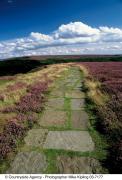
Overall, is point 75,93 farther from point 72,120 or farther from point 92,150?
point 92,150

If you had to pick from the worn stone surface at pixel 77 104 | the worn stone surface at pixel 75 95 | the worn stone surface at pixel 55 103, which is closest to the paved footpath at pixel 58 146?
the worn stone surface at pixel 77 104

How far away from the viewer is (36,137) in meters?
5.87

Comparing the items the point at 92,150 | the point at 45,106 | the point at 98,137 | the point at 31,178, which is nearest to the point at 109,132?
the point at 98,137

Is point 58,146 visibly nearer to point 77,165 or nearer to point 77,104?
point 77,165

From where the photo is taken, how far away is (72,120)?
7176 millimetres

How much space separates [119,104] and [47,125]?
3141mm

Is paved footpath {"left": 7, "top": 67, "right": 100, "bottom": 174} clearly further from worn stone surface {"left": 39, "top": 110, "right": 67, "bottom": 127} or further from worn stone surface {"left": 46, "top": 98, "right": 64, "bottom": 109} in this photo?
worn stone surface {"left": 46, "top": 98, "right": 64, "bottom": 109}

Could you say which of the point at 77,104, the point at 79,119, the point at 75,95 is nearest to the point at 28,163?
the point at 79,119

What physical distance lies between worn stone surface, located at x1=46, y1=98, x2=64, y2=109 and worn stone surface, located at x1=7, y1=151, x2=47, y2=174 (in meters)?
3.97

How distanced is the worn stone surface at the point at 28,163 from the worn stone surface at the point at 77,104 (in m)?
3.90

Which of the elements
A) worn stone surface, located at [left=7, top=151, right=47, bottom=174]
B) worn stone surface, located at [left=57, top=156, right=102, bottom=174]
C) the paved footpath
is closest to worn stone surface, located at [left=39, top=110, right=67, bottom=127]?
the paved footpath

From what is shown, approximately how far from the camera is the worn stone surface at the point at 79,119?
6.69 metres

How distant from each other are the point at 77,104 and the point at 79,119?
199 centimetres

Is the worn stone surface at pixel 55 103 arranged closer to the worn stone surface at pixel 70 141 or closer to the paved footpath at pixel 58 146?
the paved footpath at pixel 58 146
